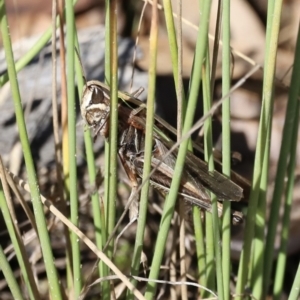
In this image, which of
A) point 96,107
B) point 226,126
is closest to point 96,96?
point 96,107

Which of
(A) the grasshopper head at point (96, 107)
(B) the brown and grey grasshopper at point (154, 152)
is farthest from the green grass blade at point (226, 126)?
(A) the grasshopper head at point (96, 107)

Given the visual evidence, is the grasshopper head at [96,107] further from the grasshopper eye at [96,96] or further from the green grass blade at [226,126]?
the green grass blade at [226,126]

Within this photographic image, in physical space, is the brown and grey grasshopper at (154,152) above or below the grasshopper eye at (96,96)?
below

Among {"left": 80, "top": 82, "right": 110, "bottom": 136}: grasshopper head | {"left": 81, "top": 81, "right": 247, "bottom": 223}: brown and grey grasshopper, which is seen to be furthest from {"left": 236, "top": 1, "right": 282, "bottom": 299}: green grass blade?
{"left": 80, "top": 82, "right": 110, "bottom": 136}: grasshopper head

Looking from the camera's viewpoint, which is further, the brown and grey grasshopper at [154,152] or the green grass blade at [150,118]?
the brown and grey grasshopper at [154,152]

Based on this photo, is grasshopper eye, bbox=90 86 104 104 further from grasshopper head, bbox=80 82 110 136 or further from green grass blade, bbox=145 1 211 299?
green grass blade, bbox=145 1 211 299

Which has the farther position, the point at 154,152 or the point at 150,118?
the point at 154,152

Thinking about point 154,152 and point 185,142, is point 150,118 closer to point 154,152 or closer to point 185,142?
point 185,142

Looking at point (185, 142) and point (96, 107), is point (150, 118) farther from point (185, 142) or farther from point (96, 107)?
point (96, 107)
